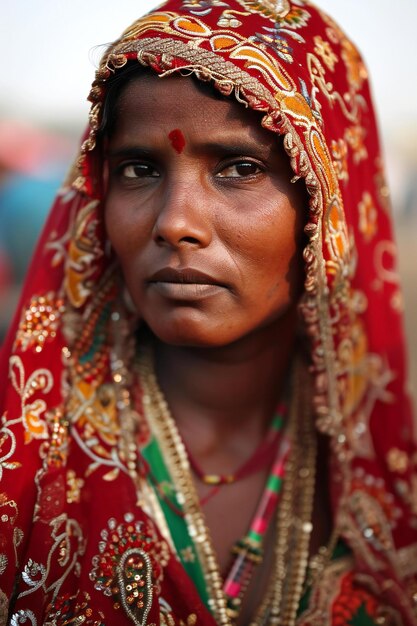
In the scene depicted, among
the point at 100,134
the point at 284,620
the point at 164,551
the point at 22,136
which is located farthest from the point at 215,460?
the point at 22,136

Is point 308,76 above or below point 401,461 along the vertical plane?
above

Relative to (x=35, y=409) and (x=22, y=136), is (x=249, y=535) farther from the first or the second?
(x=22, y=136)

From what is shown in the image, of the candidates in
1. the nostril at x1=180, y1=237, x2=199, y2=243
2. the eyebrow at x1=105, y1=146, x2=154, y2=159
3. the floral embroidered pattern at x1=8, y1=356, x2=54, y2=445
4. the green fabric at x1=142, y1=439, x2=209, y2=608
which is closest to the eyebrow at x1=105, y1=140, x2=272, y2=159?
the eyebrow at x1=105, y1=146, x2=154, y2=159

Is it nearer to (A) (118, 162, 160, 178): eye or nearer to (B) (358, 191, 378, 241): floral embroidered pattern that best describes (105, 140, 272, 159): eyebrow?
(A) (118, 162, 160, 178): eye

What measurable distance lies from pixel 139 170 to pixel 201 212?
23 centimetres

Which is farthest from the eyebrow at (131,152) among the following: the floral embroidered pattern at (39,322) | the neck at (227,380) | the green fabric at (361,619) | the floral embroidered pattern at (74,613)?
the green fabric at (361,619)

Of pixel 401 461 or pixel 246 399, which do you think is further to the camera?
pixel 401 461

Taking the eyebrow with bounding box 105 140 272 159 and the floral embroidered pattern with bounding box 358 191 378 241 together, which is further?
the floral embroidered pattern with bounding box 358 191 378 241

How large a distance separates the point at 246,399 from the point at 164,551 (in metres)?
0.46

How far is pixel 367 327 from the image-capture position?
2059 mm

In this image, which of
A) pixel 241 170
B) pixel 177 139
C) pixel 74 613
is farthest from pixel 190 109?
pixel 74 613

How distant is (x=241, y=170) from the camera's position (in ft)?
4.99

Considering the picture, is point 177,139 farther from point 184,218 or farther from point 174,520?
point 174,520

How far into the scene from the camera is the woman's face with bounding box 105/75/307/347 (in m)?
1.47
